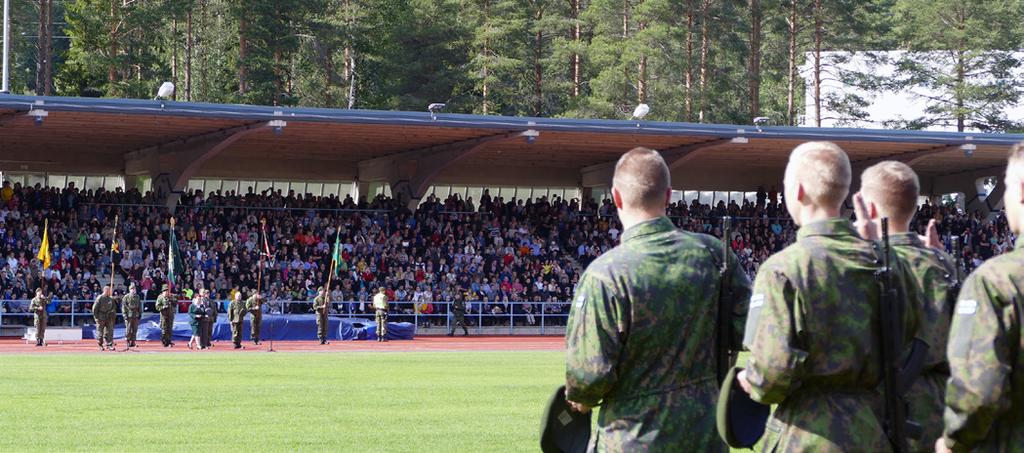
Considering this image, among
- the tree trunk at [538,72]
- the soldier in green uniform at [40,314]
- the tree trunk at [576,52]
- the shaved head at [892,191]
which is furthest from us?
the tree trunk at [576,52]

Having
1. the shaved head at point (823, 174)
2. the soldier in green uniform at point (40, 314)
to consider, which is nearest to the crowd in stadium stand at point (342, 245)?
the soldier in green uniform at point (40, 314)

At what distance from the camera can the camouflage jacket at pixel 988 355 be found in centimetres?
512

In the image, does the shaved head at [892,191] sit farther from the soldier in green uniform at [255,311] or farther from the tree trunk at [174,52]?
the tree trunk at [174,52]

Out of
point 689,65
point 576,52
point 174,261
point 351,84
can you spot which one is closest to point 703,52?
point 689,65

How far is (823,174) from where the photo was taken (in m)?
5.79

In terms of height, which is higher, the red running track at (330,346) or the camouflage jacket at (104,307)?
the camouflage jacket at (104,307)

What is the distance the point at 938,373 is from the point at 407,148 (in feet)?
132

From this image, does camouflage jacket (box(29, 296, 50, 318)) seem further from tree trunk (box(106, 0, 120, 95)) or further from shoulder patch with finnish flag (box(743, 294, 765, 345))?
tree trunk (box(106, 0, 120, 95))

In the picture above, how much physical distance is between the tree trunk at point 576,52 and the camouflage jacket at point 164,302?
126 feet

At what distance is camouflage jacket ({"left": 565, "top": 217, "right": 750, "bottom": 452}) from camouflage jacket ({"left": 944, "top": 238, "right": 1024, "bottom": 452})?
1.26m

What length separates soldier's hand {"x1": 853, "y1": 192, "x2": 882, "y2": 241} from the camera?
→ 6266 mm

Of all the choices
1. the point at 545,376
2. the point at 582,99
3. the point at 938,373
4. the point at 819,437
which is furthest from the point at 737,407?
the point at 582,99

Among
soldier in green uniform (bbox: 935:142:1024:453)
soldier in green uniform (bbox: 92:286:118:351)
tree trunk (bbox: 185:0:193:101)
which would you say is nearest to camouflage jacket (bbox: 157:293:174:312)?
soldier in green uniform (bbox: 92:286:118:351)

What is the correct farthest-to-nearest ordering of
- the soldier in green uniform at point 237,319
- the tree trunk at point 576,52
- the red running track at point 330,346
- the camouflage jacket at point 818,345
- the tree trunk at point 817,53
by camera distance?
the tree trunk at point 576,52 → the tree trunk at point 817,53 → the soldier in green uniform at point 237,319 → the red running track at point 330,346 → the camouflage jacket at point 818,345
